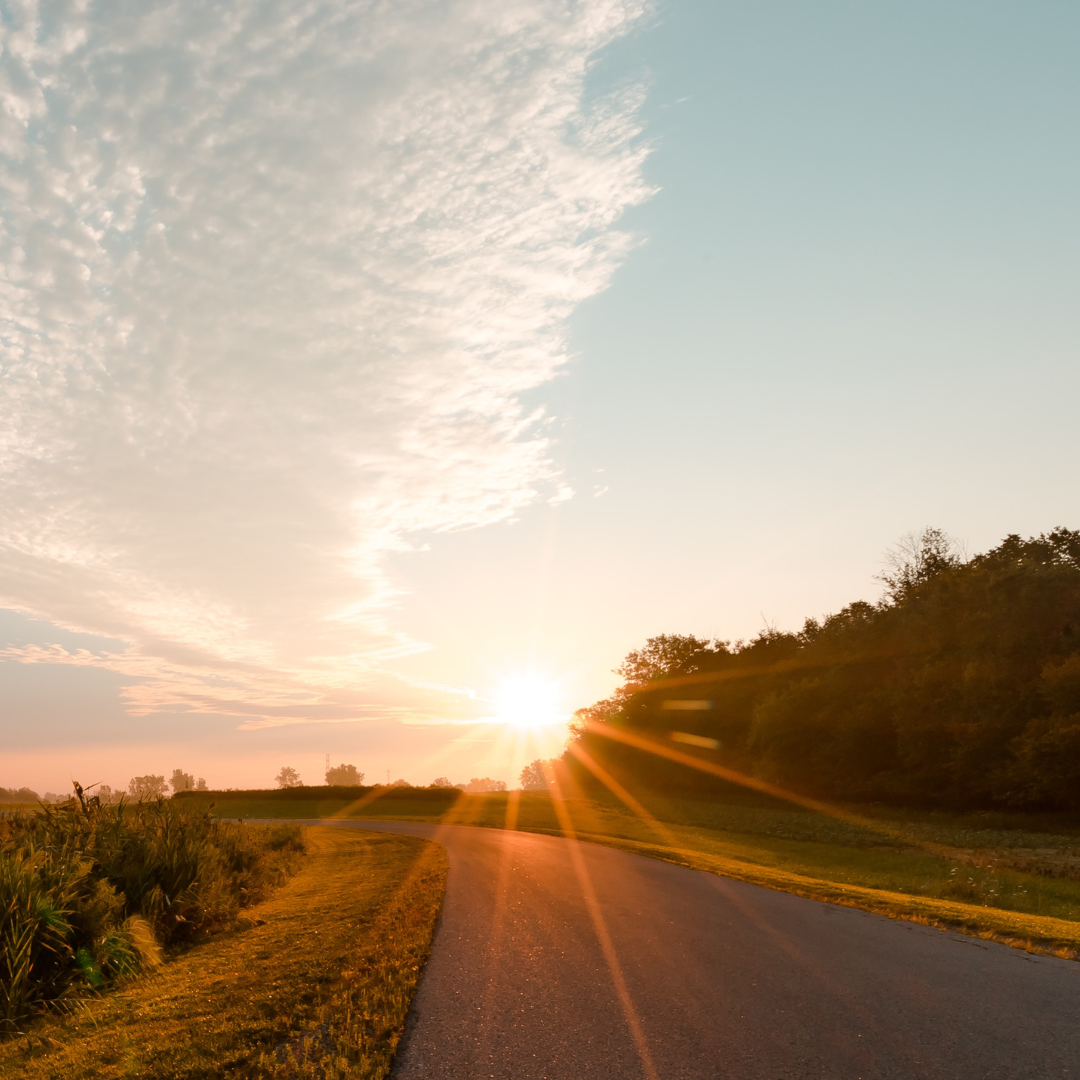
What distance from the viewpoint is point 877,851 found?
97.7 ft

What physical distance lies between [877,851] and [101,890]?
27.7 meters

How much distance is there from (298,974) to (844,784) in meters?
52.8

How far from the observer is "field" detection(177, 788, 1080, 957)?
14539 mm

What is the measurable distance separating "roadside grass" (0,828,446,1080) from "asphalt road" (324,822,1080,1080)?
485 mm

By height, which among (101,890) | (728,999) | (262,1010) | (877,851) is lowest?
(877,851)

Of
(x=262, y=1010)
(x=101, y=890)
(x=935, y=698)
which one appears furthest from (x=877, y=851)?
(x=262, y=1010)

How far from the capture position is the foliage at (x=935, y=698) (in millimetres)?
40750

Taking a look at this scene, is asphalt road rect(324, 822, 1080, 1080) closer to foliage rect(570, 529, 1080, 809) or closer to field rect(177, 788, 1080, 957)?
field rect(177, 788, 1080, 957)

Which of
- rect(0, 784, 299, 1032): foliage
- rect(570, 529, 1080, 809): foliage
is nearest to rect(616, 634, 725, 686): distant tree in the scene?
rect(570, 529, 1080, 809): foliage

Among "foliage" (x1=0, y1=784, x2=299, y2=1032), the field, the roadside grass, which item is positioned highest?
"foliage" (x1=0, y1=784, x2=299, y2=1032)

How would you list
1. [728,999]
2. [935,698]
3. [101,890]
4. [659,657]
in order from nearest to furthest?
[728,999] < [101,890] < [935,698] < [659,657]

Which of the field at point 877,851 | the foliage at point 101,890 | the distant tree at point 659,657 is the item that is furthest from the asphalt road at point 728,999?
the distant tree at point 659,657

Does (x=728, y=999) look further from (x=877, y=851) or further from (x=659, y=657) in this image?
(x=659, y=657)

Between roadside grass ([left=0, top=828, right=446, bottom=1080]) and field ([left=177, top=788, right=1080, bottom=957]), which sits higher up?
roadside grass ([left=0, top=828, right=446, bottom=1080])
